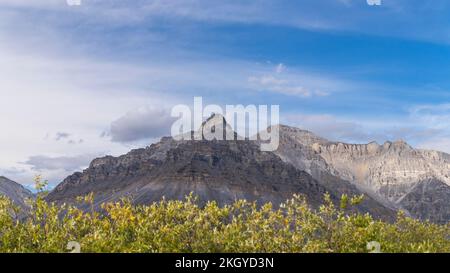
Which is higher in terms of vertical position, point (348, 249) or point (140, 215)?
point (140, 215)

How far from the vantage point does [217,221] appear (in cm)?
3988

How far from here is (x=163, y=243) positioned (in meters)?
35.2

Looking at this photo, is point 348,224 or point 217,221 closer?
point 348,224
